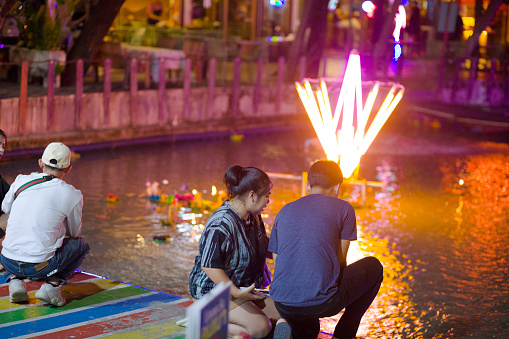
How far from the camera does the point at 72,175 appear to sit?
37.7ft

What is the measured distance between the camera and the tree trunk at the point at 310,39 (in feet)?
Answer: 66.2

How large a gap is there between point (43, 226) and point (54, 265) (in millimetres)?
339

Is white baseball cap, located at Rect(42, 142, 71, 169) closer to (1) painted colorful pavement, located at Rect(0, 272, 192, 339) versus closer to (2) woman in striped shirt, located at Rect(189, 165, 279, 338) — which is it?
(1) painted colorful pavement, located at Rect(0, 272, 192, 339)

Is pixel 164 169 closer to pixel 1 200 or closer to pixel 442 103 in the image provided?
pixel 1 200

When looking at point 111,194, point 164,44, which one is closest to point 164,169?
point 111,194

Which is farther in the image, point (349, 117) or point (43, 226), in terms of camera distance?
point (349, 117)

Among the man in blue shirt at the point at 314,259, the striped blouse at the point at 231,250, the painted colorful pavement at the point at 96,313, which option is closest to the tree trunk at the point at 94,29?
the painted colorful pavement at the point at 96,313

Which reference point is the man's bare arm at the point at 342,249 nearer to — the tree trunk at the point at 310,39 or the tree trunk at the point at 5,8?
the tree trunk at the point at 5,8

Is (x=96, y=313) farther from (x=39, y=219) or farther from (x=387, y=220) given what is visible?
(x=387, y=220)

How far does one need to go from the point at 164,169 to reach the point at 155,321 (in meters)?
7.31

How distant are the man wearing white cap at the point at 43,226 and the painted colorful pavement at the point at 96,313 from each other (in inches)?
4.9

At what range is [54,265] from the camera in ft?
17.7

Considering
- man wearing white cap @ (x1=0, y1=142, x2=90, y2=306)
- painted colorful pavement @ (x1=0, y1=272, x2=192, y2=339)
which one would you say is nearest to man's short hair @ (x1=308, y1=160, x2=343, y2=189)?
painted colorful pavement @ (x1=0, y1=272, x2=192, y2=339)

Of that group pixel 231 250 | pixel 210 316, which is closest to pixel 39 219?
pixel 231 250
